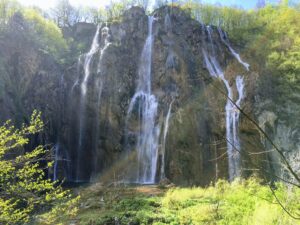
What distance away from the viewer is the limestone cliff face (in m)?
29.0

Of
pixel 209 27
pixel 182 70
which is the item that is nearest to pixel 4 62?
pixel 182 70

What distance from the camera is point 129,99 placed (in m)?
33.2

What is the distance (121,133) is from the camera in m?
32.1

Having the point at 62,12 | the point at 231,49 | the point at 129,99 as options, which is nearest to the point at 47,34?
the point at 62,12

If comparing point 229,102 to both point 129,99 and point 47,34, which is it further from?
point 47,34

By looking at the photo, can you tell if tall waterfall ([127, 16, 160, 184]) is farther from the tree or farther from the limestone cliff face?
the tree

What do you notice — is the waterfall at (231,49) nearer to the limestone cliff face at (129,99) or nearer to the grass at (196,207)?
the limestone cliff face at (129,99)

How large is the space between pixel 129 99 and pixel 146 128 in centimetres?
380

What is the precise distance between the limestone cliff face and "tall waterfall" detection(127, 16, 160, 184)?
515 millimetres

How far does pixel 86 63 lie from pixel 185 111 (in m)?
12.3

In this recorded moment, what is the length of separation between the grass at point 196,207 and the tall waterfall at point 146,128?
9.95m

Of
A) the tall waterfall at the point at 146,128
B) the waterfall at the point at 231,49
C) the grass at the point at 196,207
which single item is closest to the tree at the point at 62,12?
the waterfall at the point at 231,49

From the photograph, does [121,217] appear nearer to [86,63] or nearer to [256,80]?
[256,80]

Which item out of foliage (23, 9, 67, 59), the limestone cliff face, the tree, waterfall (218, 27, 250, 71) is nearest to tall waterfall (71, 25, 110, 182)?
the limestone cliff face
